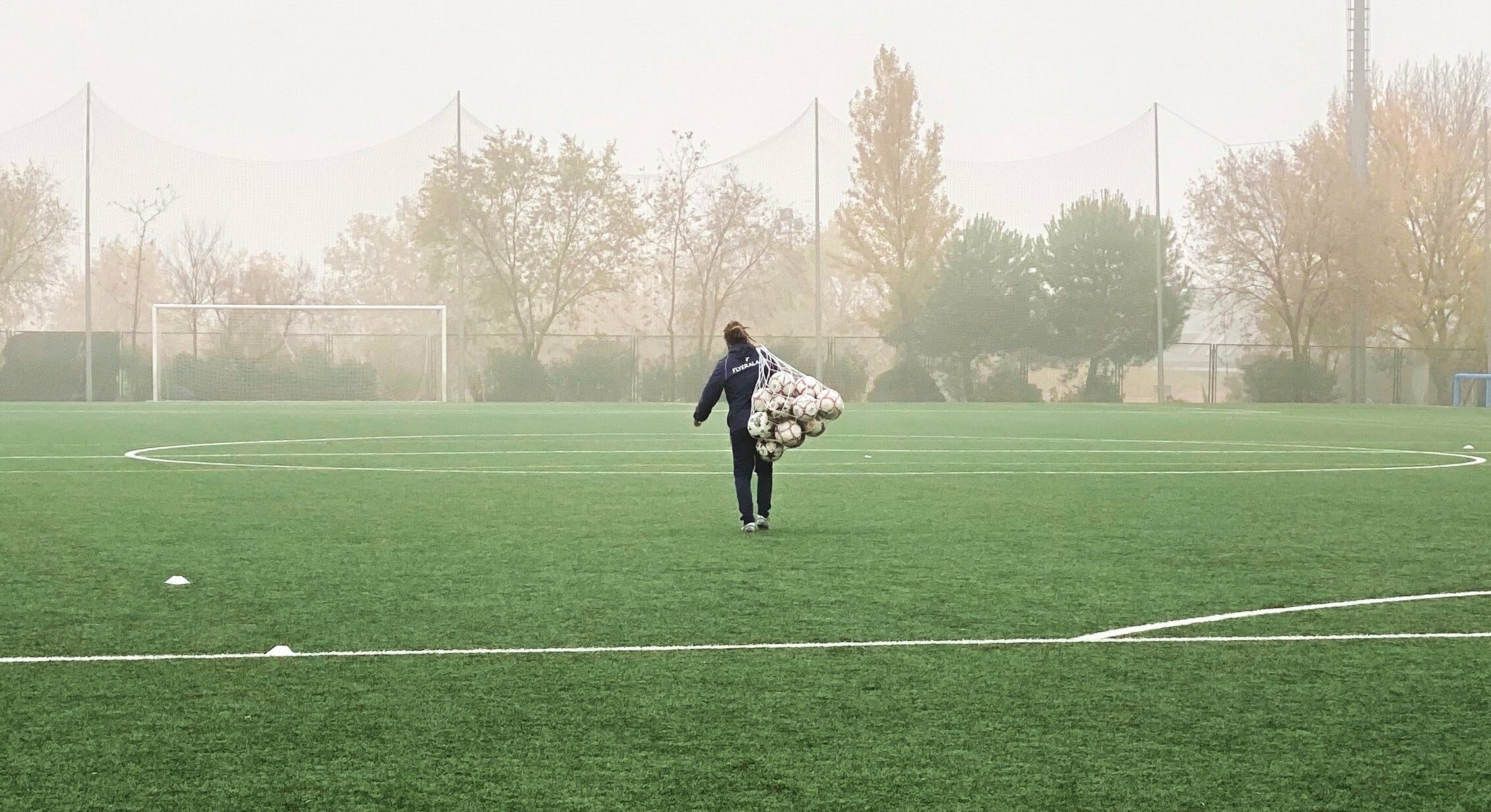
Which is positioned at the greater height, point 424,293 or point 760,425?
point 424,293

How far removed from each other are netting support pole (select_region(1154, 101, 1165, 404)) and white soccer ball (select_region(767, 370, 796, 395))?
34.5 m

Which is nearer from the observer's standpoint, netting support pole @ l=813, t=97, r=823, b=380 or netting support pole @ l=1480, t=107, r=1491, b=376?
netting support pole @ l=813, t=97, r=823, b=380

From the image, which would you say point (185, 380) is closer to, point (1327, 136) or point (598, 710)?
Answer: point (1327, 136)

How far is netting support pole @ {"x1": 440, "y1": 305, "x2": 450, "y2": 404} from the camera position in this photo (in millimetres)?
41781

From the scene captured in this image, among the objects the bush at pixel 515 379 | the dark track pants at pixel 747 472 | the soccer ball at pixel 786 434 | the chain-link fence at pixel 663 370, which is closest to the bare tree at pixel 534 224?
the bush at pixel 515 379

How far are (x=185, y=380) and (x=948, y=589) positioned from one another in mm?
38272

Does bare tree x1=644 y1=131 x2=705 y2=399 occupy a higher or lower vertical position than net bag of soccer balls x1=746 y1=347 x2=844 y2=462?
higher

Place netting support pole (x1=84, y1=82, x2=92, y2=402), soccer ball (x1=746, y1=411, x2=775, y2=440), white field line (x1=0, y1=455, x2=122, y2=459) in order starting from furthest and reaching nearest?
netting support pole (x1=84, y1=82, x2=92, y2=402)
white field line (x1=0, y1=455, x2=122, y2=459)
soccer ball (x1=746, y1=411, x2=775, y2=440)

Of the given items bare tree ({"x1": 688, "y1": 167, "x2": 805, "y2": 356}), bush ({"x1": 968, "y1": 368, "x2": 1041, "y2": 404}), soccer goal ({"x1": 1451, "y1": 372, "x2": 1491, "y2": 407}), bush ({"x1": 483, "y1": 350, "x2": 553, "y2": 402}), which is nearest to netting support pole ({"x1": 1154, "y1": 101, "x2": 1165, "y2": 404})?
bush ({"x1": 968, "y1": 368, "x2": 1041, "y2": 404})

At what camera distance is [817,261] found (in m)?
43.0

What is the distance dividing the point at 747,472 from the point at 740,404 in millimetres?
404

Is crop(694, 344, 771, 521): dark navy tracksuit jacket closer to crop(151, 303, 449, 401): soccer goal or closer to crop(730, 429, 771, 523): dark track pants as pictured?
crop(730, 429, 771, 523): dark track pants

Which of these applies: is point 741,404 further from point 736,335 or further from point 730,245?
point 730,245

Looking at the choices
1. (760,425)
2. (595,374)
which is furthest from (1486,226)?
(760,425)
